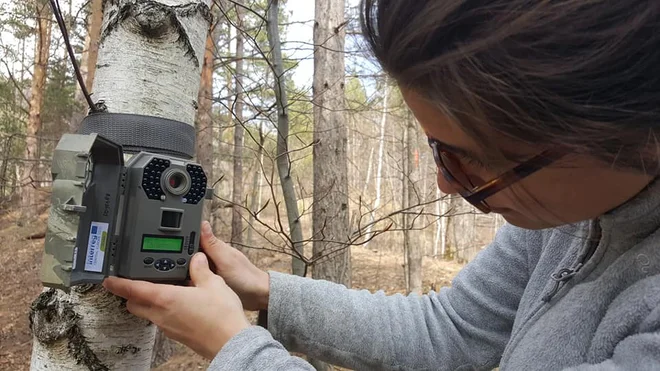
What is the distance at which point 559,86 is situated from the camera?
1.95 ft

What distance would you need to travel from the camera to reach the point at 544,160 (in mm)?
683

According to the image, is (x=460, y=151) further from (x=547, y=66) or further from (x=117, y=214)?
(x=117, y=214)

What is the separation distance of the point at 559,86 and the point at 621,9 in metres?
0.10

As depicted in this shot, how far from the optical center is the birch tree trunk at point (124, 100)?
0.97 m

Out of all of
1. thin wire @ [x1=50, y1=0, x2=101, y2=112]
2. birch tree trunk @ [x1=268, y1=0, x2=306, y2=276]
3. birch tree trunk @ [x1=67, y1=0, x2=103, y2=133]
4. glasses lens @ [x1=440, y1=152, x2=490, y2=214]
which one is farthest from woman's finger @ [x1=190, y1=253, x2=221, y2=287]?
birch tree trunk @ [x1=67, y1=0, x2=103, y2=133]

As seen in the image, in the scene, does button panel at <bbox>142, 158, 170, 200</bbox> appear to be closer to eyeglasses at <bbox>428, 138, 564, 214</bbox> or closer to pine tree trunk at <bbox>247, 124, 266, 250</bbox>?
eyeglasses at <bbox>428, 138, 564, 214</bbox>

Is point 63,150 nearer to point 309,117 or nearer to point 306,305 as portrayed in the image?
point 306,305

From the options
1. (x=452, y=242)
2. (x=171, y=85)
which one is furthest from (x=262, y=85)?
(x=452, y=242)

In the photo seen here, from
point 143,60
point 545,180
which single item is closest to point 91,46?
point 143,60

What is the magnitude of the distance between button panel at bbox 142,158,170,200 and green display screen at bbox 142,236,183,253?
0.26 feet

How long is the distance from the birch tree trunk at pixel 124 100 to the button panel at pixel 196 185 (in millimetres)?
154

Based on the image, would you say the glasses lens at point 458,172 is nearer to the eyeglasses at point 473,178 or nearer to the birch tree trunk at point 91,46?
the eyeglasses at point 473,178

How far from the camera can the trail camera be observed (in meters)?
0.81

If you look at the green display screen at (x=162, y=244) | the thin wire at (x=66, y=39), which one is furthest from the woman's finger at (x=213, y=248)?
the thin wire at (x=66, y=39)
